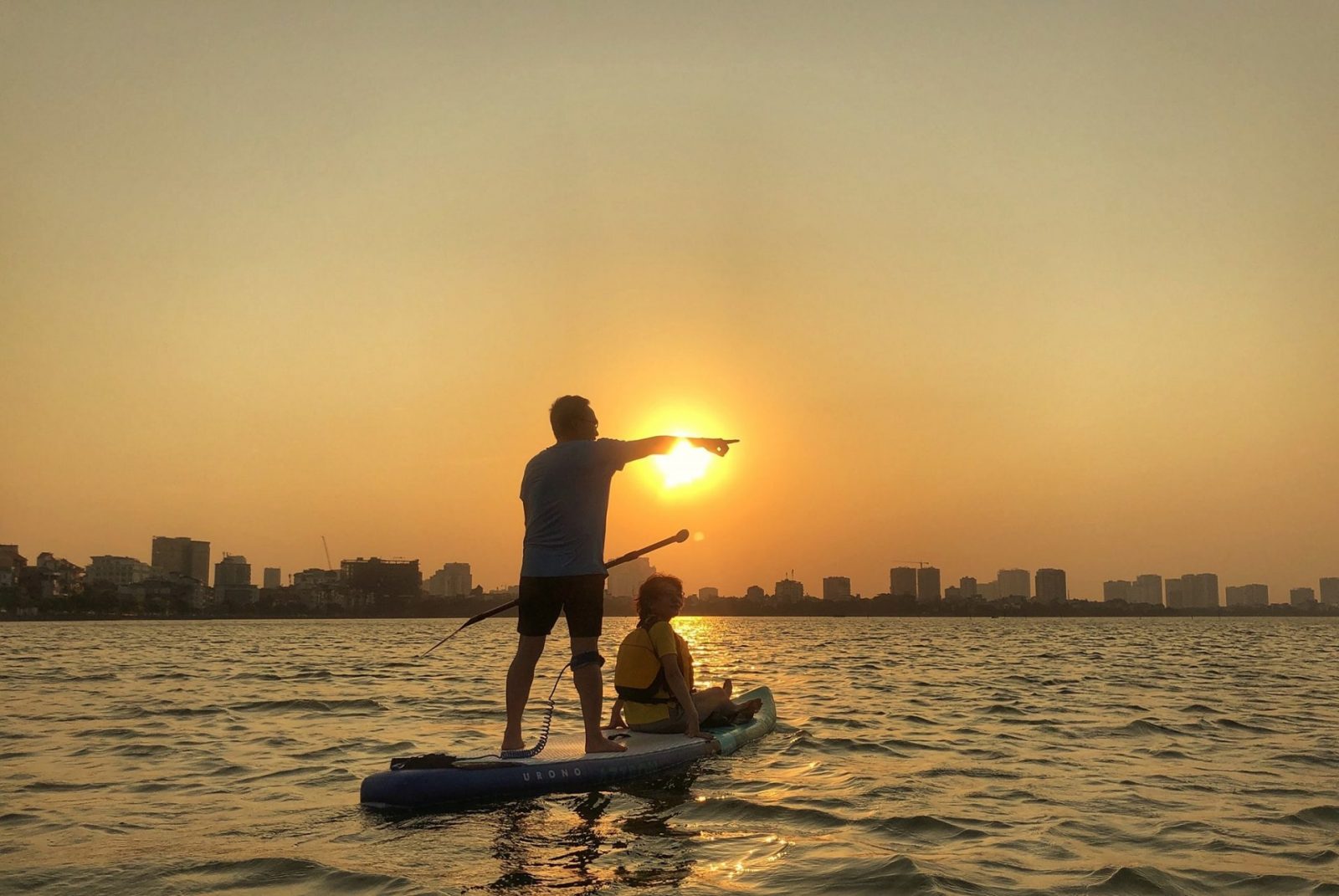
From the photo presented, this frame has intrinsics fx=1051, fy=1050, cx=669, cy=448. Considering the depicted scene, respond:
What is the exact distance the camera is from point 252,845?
622 centimetres

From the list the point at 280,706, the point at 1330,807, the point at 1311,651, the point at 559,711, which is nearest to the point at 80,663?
the point at 280,706

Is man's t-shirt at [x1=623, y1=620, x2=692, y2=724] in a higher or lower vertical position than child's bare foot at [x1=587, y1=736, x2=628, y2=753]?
higher

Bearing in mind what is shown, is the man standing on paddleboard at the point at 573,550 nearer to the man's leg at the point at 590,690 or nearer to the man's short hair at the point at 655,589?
the man's leg at the point at 590,690

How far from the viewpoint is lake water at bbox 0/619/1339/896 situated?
559 cm

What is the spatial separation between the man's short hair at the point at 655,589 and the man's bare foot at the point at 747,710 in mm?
2217

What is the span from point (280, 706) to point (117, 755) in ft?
17.9

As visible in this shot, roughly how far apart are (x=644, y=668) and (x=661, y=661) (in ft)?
1.08

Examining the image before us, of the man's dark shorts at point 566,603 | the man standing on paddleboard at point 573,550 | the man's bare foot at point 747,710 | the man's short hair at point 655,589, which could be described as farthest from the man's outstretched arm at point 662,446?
the man's bare foot at point 747,710

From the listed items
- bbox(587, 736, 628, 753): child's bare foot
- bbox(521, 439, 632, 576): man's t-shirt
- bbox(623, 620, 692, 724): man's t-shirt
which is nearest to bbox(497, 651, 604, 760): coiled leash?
bbox(587, 736, 628, 753): child's bare foot

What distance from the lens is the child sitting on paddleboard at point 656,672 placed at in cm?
934

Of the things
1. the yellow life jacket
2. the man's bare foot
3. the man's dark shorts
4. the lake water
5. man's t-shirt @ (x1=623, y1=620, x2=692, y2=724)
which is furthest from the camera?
the man's bare foot

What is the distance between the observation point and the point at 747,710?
37.1ft

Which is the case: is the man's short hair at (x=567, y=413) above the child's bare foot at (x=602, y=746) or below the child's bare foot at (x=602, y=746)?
above

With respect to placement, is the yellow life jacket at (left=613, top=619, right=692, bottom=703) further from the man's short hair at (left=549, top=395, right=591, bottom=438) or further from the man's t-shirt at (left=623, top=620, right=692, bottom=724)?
the man's short hair at (left=549, top=395, right=591, bottom=438)
